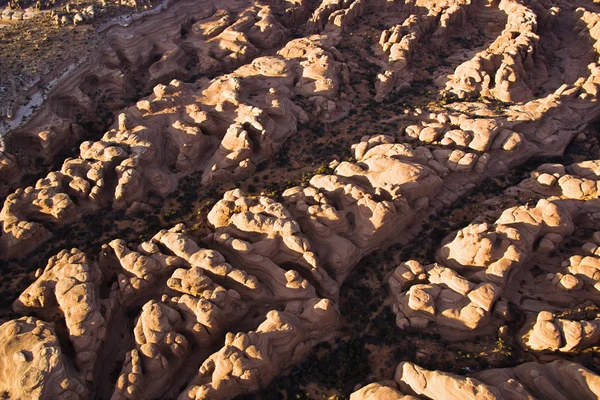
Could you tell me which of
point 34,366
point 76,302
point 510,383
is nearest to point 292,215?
point 76,302

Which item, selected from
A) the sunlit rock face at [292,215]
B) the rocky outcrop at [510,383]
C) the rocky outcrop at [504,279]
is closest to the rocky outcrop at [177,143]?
the sunlit rock face at [292,215]

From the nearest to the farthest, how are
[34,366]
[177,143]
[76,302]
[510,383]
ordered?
1. [510,383]
2. [34,366]
3. [76,302]
4. [177,143]

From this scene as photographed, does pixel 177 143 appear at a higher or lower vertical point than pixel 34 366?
higher

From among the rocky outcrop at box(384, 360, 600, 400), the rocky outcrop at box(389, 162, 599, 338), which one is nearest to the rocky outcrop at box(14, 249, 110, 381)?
the rocky outcrop at box(384, 360, 600, 400)

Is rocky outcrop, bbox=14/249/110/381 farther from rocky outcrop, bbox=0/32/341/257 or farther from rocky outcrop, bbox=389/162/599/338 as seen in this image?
rocky outcrop, bbox=389/162/599/338

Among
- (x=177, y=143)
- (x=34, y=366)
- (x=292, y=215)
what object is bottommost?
(x=292, y=215)

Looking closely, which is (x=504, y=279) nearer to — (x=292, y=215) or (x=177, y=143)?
(x=292, y=215)

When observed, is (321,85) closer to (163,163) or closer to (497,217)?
(163,163)

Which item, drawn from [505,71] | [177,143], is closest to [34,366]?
[177,143]

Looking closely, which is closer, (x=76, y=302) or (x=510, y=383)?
(x=510, y=383)

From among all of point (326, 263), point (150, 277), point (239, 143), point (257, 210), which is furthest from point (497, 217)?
point (150, 277)

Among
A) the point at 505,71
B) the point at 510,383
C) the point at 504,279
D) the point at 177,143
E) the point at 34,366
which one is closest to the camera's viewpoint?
the point at 510,383
